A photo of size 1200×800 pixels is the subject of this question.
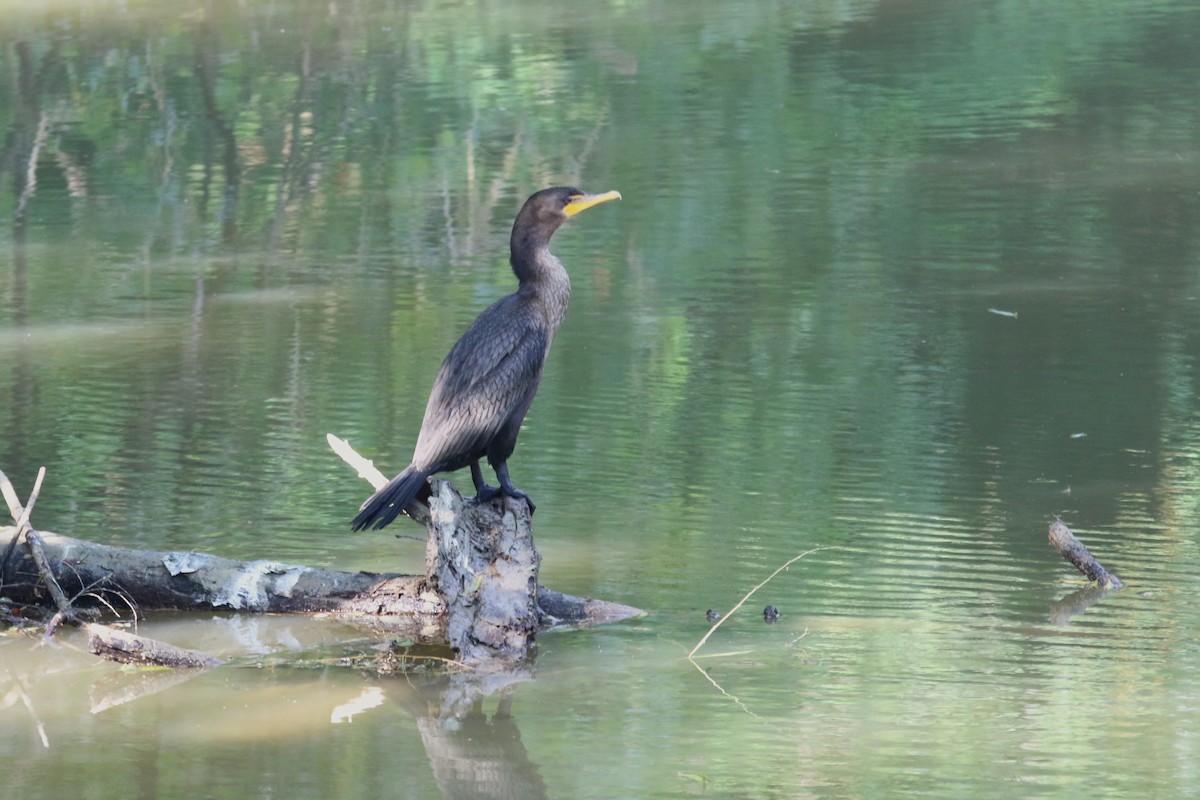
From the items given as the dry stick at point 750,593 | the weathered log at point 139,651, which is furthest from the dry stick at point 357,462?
the dry stick at point 750,593

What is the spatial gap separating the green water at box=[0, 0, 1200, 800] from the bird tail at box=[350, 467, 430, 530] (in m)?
0.51

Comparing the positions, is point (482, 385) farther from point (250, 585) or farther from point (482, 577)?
point (250, 585)

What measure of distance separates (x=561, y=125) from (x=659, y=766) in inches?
460

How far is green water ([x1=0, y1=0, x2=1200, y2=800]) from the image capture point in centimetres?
579

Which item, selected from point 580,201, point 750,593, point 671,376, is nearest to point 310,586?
point 750,593

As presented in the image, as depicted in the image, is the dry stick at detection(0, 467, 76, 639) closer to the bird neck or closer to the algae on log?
the algae on log

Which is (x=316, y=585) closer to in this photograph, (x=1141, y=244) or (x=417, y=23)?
(x=1141, y=244)

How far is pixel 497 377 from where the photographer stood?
22.1ft

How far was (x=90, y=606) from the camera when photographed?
683cm

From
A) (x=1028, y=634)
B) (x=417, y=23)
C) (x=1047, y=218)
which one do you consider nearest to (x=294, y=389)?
(x=1028, y=634)

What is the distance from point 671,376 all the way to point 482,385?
3.56 metres

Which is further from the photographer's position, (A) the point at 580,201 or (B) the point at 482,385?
(A) the point at 580,201

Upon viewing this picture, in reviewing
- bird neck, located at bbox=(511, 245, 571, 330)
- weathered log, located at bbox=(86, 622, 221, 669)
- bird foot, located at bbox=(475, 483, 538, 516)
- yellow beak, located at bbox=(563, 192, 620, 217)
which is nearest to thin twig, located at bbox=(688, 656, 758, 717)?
bird foot, located at bbox=(475, 483, 538, 516)

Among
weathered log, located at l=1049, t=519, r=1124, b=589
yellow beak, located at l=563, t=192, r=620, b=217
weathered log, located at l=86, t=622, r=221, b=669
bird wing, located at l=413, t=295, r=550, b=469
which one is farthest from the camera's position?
yellow beak, located at l=563, t=192, r=620, b=217
